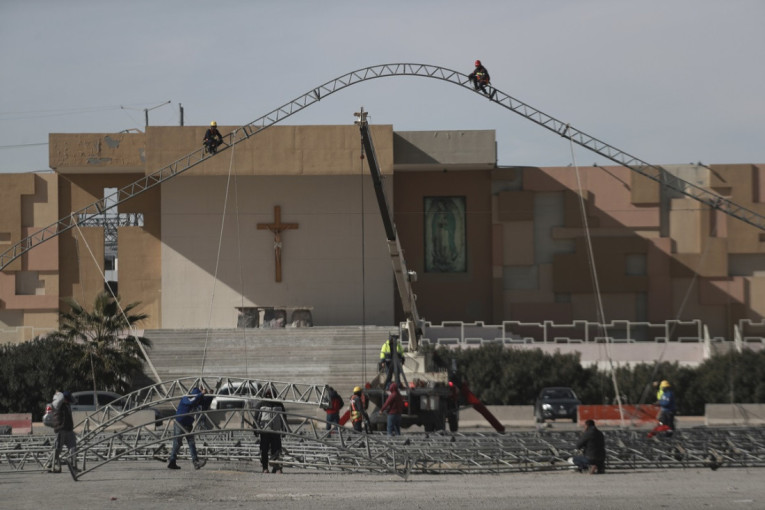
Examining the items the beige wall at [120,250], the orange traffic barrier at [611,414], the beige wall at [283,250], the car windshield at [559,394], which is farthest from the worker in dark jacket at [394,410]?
the beige wall at [120,250]

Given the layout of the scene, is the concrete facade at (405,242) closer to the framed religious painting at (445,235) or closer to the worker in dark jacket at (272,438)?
the framed religious painting at (445,235)

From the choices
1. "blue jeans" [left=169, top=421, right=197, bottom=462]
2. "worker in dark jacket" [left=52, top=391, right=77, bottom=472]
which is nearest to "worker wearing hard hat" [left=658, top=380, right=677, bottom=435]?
"blue jeans" [left=169, top=421, right=197, bottom=462]

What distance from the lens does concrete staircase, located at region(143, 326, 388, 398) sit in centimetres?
4812

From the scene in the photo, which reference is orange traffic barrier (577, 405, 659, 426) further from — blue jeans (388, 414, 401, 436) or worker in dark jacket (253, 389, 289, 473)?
worker in dark jacket (253, 389, 289, 473)

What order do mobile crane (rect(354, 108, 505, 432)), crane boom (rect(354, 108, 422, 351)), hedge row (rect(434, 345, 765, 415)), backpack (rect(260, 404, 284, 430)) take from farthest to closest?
hedge row (rect(434, 345, 765, 415)), crane boom (rect(354, 108, 422, 351)), mobile crane (rect(354, 108, 505, 432)), backpack (rect(260, 404, 284, 430))

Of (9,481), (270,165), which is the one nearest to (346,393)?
(270,165)

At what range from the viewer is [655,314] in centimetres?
5531

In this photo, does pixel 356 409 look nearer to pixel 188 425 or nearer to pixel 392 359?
pixel 392 359

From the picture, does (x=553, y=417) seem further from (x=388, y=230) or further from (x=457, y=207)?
(x=457, y=207)

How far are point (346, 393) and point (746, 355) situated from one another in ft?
45.3

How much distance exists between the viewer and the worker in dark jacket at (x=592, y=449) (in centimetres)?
2284

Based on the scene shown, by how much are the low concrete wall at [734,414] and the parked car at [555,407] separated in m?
4.00

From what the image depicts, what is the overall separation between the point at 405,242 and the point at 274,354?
31.1ft

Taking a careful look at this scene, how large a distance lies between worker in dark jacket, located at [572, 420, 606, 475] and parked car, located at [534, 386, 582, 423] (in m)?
15.7
